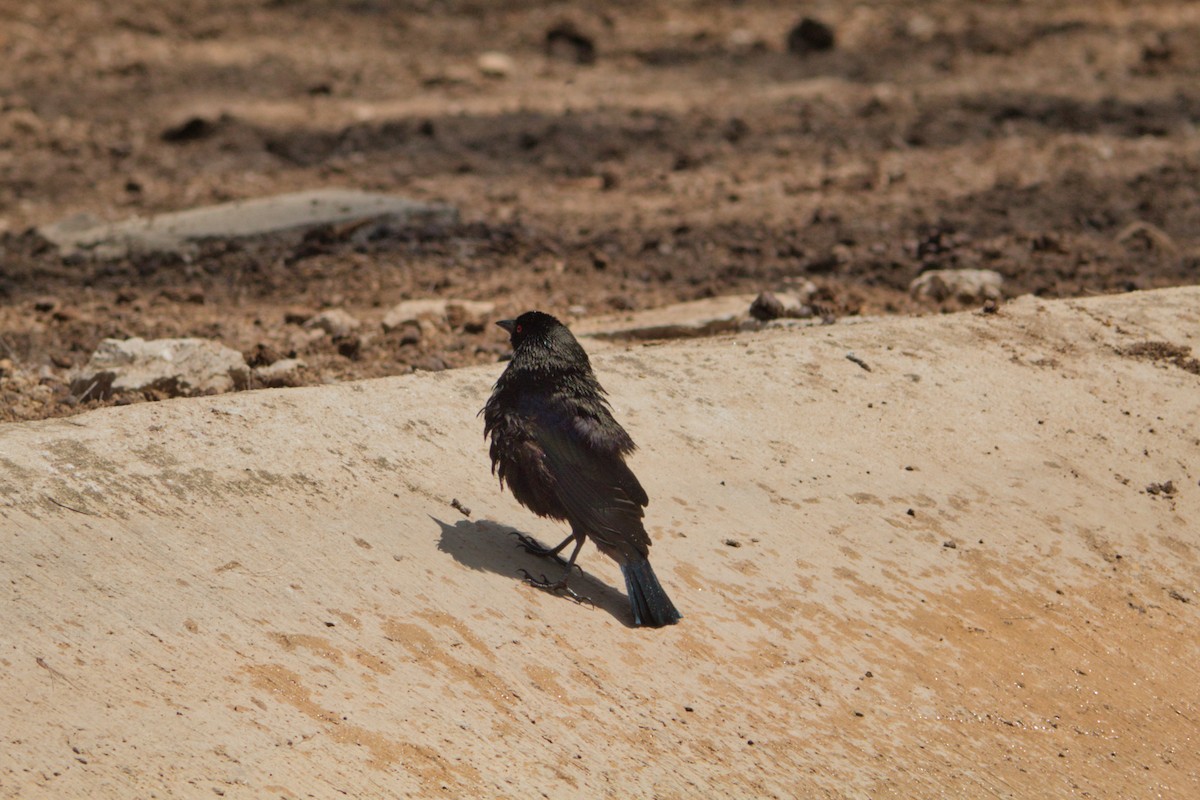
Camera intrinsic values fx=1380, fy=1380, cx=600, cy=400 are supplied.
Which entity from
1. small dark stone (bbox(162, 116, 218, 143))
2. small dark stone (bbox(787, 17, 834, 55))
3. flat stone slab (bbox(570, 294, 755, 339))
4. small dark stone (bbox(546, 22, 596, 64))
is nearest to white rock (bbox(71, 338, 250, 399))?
flat stone slab (bbox(570, 294, 755, 339))

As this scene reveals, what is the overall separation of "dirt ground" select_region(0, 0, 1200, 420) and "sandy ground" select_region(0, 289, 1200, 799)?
1.75 m

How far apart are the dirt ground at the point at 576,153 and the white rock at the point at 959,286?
0.60ft

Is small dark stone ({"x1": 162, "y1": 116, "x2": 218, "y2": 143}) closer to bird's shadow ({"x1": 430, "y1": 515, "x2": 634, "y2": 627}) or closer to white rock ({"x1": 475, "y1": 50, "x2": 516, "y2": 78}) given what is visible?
white rock ({"x1": 475, "y1": 50, "x2": 516, "y2": 78})

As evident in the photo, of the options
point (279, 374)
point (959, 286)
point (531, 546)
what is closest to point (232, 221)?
point (279, 374)

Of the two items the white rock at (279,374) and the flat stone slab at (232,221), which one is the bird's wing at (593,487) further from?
the flat stone slab at (232,221)

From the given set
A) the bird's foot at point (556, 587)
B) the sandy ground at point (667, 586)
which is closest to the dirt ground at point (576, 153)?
the sandy ground at point (667, 586)

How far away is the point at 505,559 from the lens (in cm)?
484

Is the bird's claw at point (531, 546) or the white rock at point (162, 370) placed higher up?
the white rock at point (162, 370)

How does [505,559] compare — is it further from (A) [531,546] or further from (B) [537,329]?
(B) [537,329]

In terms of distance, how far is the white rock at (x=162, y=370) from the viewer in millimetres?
6203

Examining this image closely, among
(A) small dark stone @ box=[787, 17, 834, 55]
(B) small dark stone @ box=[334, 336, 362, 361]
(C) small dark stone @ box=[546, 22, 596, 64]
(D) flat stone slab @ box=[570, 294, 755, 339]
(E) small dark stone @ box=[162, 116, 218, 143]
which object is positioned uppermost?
(A) small dark stone @ box=[787, 17, 834, 55]

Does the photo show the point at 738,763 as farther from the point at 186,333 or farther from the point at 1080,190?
the point at 1080,190

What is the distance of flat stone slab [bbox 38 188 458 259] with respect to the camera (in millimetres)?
9195

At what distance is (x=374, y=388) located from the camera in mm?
5484
